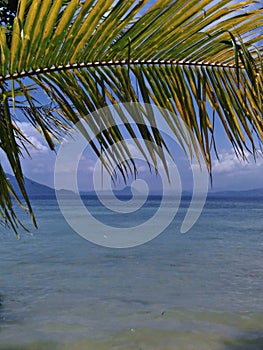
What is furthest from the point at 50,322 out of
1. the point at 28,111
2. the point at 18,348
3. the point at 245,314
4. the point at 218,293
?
the point at 28,111

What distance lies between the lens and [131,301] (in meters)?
7.16

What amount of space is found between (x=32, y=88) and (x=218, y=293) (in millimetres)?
6167

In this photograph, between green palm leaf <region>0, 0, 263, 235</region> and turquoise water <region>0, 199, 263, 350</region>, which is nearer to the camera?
green palm leaf <region>0, 0, 263, 235</region>

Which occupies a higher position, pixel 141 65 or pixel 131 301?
pixel 141 65

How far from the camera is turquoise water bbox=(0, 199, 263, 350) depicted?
5.23 metres

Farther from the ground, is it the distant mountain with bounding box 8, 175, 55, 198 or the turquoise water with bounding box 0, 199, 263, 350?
the distant mountain with bounding box 8, 175, 55, 198

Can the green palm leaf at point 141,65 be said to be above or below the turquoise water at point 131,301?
above

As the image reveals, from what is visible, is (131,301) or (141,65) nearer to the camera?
(141,65)

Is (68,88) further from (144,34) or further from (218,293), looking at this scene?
(218,293)

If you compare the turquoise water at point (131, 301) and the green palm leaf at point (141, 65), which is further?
the turquoise water at point (131, 301)

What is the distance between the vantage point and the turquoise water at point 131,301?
17.1 ft

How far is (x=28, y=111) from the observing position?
2.76 m

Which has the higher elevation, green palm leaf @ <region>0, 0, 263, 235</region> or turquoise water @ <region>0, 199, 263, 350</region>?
green palm leaf @ <region>0, 0, 263, 235</region>

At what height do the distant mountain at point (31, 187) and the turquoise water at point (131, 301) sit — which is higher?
the distant mountain at point (31, 187)
